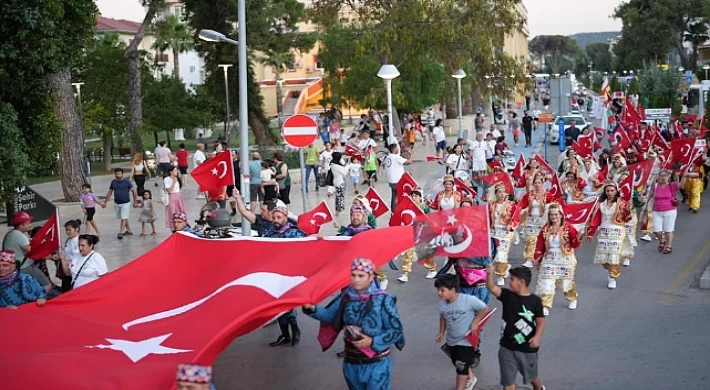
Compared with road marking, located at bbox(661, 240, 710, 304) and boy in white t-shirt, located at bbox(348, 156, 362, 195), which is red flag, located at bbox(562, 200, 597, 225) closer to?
road marking, located at bbox(661, 240, 710, 304)

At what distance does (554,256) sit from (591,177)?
23.7ft

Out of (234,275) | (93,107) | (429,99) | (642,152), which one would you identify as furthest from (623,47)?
(234,275)

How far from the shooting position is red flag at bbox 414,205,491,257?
898 centimetres

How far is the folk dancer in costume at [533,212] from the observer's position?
617 inches

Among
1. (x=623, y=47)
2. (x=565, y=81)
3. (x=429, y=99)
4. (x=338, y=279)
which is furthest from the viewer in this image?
(x=623, y=47)

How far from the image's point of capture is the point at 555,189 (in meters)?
17.0

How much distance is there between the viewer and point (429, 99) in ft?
152

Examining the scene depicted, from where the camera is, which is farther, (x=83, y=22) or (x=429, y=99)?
(x=429, y=99)

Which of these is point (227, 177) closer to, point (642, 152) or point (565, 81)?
point (642, 152)

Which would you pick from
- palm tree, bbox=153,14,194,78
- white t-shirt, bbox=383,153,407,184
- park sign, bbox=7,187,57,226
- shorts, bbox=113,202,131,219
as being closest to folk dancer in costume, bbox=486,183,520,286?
park sign, bbox=7,187,57,226

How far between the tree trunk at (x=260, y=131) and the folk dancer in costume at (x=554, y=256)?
32134mm

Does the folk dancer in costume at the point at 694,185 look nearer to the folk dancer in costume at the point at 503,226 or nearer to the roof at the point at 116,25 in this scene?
the folk dancer in costume at the point at 503,226

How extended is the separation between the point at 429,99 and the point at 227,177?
3197 cm

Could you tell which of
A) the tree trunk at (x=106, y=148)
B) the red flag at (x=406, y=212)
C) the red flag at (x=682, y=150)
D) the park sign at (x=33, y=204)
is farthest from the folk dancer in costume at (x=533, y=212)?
the tree trunk at (x=106, y=148)
